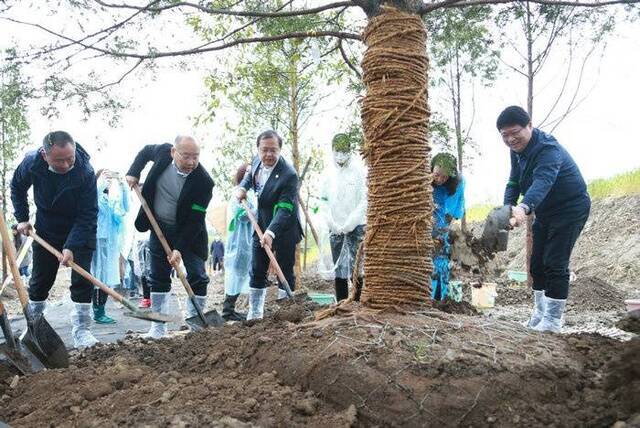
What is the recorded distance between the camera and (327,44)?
4840 millimetres

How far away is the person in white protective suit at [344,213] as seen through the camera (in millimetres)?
6250

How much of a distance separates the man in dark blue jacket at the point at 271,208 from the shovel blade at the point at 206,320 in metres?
0.53

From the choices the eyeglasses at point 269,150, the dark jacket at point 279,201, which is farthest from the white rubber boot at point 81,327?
the eyeglasses at point 269,150

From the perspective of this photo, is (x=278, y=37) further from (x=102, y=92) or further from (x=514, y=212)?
(x=514, y=212)

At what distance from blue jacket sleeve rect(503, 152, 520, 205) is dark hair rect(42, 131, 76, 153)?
3449 mm

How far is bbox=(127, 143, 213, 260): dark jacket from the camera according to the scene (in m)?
5.18

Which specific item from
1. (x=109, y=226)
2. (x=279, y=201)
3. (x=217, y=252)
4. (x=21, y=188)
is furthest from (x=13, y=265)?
(x=217, y=252)

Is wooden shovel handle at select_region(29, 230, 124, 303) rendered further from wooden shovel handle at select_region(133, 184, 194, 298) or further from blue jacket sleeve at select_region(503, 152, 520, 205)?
blue jacket sleeve at select_region(503, 152, 520, 205)

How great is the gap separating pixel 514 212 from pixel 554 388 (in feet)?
4.00

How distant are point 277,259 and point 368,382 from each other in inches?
137

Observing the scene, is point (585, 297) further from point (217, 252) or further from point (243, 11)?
point (217, 252)

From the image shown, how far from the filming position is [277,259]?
6055mm

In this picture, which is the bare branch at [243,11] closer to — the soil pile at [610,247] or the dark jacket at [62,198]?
the dark jacket at [62,198]

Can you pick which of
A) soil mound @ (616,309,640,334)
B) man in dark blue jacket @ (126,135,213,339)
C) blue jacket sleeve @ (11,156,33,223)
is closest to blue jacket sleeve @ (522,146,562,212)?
soil mound @ (616,309,640,334)
